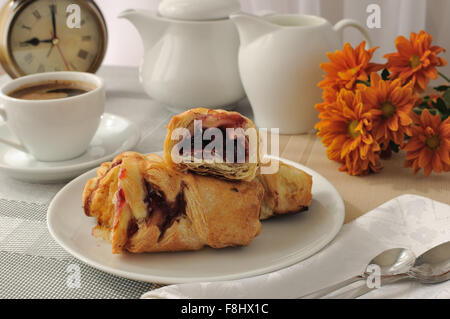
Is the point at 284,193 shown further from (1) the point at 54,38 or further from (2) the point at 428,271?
(1) the point at 54,38

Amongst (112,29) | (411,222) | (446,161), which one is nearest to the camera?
(411,222)

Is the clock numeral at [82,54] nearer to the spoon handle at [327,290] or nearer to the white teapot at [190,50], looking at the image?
the white teapot at [190,50]

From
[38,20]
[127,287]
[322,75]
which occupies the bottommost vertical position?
[127,287]

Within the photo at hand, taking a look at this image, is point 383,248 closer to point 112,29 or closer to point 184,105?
point 184,105

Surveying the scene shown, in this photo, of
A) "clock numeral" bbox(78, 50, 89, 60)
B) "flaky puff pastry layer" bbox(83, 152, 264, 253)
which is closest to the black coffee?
"clock numeral" bbox(78, 50, 89, 60)

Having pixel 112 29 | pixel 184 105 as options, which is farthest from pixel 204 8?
pixel 112 29

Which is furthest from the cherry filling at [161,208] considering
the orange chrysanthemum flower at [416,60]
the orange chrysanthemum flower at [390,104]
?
the orange chrysanthemum flower at [416,60]
